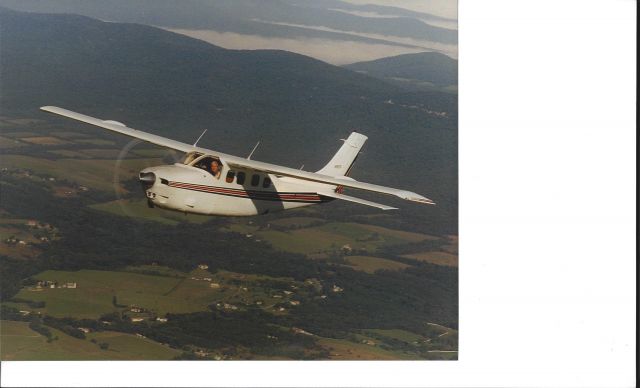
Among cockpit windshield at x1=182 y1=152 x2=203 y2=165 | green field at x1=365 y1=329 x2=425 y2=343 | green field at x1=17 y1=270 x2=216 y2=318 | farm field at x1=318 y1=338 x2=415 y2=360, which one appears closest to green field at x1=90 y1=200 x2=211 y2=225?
green field at x1=17 y1=270 x2=216 y2=318

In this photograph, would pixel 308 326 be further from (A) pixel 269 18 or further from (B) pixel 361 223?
(A) pixel 269 18

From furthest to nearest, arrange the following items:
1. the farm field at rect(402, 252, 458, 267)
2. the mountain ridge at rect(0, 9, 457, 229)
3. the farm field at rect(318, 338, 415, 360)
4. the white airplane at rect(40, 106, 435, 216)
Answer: the farm field at rect(318, 338, 415, 360) → the mountain ridge at rect(0, 9, 457, 229) → the farm field at rect(402, 252, 458, 267) → the white airplane at rect(40, 106, 435, 216)

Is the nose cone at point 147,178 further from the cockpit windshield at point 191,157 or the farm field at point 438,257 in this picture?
the farm field at point 438,257

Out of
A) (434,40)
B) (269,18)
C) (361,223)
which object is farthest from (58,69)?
(434,40)

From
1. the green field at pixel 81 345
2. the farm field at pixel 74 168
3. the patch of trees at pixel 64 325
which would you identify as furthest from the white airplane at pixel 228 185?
the farm field at pixel 74 168

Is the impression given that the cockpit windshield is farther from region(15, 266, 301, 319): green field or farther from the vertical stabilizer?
region(15, 266, 301, 319): green field

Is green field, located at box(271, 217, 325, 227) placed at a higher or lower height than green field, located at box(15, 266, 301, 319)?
higher

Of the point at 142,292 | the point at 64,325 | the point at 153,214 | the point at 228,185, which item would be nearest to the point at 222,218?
the point at 153,214
